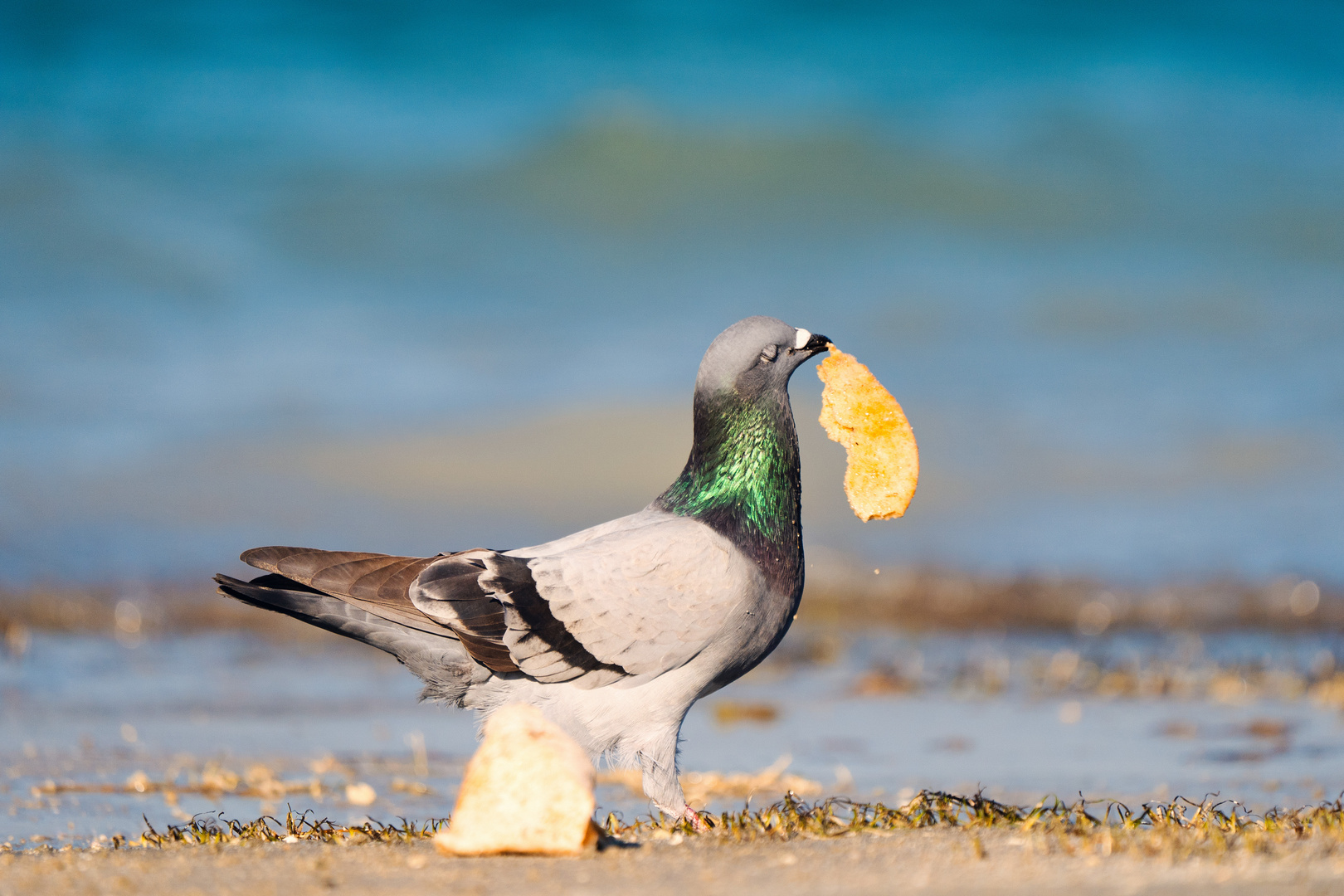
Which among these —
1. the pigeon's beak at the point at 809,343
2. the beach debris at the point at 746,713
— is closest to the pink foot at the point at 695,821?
the pigeon's beak at the point at 809,343

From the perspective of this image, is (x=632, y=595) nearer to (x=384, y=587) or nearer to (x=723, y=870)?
(x=384, y=587)

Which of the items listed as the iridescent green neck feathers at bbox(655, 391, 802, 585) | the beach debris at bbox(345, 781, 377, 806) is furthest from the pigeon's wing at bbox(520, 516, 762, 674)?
the beach debris at bbox(345, 781, 377, 806)

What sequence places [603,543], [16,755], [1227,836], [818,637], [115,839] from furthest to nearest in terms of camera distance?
1. [818,637]
2. [16,755]
3. [603,543]
4. [115,839]
5. [1227,836]

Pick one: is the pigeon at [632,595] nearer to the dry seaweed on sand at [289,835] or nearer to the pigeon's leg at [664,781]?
the pigeon's leg at [664,781]

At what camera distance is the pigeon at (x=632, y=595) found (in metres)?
4.88

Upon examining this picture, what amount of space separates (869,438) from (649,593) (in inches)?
50.9

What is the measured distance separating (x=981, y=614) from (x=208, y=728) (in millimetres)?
8318

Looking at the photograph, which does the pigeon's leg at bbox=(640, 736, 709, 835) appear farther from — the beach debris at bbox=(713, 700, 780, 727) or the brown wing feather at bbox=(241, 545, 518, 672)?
the beach debris at bbox=(713, 700, 780, 727)

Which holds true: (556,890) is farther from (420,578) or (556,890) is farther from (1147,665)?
(1147,665)

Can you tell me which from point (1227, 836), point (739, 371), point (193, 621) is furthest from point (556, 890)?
point (193, 621)

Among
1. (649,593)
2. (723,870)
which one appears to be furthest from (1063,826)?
(649,593)

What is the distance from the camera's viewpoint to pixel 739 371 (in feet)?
17.6

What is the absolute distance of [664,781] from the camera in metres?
4.88

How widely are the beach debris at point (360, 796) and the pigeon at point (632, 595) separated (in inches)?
30.6
